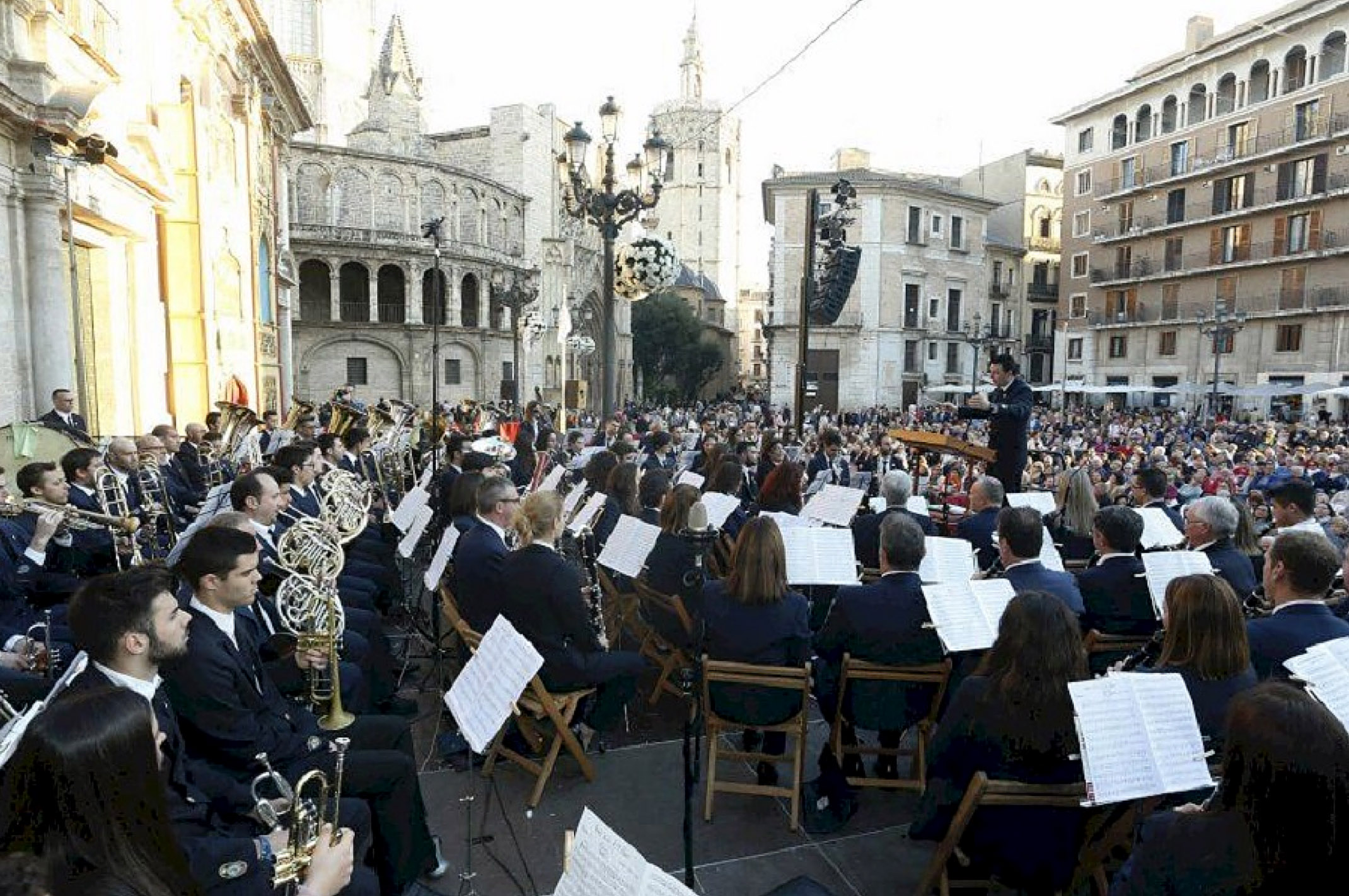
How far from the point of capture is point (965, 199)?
46875 millimetres

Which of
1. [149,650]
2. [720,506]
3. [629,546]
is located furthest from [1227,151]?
[149,650]

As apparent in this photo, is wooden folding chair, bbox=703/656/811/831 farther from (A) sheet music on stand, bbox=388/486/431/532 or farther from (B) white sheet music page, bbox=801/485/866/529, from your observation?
(A) sheet music on stand, bbox=388/486/431/532

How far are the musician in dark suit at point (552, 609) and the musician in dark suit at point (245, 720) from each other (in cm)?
114

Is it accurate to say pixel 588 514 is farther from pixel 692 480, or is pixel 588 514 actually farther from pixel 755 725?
pixel 755 725

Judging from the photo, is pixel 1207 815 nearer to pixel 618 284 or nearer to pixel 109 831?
pixel 109 831

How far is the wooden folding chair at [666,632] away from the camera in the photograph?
5539 millimetres

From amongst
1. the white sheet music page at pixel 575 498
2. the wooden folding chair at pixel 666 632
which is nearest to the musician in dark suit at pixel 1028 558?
the wooden folding chair at pixel 666 632

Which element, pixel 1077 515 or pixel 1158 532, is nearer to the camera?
pixel 1158 532

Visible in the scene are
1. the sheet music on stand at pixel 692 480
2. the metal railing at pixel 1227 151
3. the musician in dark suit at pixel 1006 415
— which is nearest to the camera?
the musician in dark suit at pixel 1006 415

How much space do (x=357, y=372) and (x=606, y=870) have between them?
45.5 metres

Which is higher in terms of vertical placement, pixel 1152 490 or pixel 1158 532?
pixel 1152 490

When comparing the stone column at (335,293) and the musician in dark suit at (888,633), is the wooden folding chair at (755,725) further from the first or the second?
the stone column at (335,293)

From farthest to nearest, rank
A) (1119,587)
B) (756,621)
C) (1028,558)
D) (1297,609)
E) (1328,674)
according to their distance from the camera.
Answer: (1119,587) < (1028,558) < (756,621) < (1297,609) < (1328,674)

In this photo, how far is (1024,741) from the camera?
315 cm
